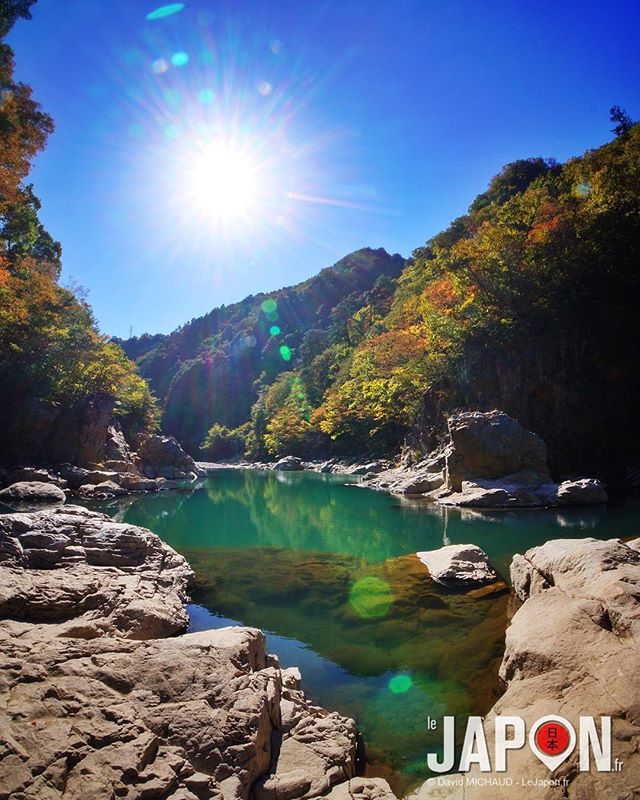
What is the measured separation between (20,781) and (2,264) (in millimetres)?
19093

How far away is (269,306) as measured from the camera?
111500mm

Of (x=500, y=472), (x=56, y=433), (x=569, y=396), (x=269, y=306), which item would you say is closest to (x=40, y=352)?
(x=56, y=433)

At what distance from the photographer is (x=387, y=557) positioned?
11492mm

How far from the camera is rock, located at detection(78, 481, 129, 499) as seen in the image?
24.3 metres

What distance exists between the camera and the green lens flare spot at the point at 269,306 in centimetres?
11062

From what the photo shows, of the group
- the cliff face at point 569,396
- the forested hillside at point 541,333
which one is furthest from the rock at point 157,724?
the forested hillside at point 541,333

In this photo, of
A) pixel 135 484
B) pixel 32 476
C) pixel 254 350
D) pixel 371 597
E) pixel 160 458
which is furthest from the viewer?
pixel 254 350

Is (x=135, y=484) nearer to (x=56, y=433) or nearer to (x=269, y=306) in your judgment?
(x=56, y=433)

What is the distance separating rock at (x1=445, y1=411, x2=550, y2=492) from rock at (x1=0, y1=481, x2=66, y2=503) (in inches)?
719

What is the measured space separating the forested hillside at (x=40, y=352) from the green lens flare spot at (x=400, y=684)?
1721 cm

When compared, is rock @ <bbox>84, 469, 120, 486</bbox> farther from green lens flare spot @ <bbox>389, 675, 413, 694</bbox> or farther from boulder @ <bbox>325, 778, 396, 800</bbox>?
boulder @ <bbox>325, 778, 396, 800</bbox>

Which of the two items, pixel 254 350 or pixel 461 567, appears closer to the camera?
pixel 461 567

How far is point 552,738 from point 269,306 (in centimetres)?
11217

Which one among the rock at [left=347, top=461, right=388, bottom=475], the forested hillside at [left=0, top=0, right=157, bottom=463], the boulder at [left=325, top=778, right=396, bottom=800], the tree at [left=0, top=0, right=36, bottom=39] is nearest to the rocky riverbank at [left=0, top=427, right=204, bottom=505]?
the forested hillside at [left=0, top=0, right=157, bottom=463]
